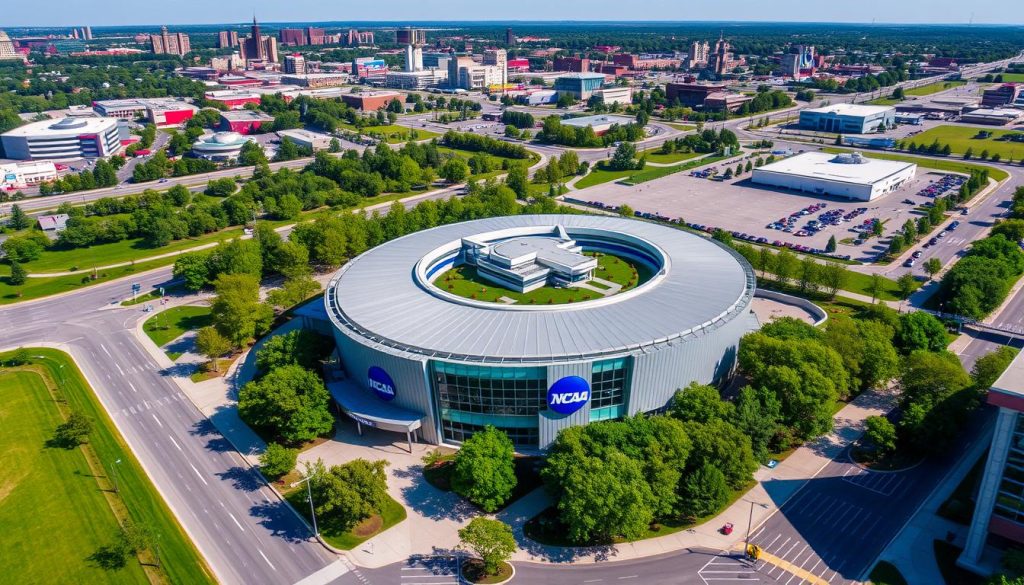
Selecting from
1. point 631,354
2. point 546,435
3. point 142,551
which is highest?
point 631,354

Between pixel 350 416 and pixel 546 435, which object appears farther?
pixel 350 416

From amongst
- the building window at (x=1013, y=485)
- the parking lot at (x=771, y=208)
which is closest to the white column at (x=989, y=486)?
the building window at (x=1013, y=485)

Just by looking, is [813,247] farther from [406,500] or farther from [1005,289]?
[406,500]

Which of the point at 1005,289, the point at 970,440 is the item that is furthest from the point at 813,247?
the point at 970,440

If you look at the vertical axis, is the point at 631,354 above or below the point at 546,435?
above

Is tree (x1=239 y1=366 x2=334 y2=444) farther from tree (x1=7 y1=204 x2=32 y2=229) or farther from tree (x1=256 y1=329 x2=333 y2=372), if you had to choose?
tree (x1=7 y1=204 x2=32 y2=229)

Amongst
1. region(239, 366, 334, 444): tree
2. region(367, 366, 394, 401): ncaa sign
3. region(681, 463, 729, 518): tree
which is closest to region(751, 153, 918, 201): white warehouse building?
region(681, 463, 729, 518): tree

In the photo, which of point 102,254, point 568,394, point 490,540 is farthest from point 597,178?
point 490,540
